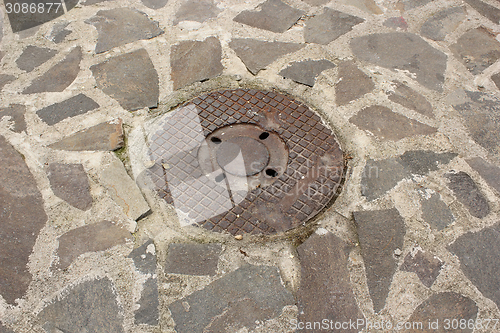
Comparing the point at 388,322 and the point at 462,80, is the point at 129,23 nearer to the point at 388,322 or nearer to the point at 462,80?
the point at 462,80

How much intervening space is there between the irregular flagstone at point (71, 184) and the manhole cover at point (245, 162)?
1.15 ft

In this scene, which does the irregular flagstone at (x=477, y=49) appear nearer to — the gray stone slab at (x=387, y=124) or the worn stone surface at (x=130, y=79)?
the gray stone slab at (x=387, y=124)

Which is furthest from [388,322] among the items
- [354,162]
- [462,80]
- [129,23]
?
[129,23]

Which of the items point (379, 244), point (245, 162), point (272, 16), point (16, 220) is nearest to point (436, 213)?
point (379, 244)

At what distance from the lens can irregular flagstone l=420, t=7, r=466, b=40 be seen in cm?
309

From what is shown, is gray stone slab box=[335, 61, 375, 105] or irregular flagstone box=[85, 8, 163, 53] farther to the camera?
irregular flagstone box=[85, 8, 163, 53]

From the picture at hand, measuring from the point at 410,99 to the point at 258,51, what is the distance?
1.08 meters

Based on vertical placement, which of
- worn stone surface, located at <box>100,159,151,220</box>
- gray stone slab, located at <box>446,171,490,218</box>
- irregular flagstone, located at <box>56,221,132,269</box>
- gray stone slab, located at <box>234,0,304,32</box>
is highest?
gray stone slab, located at <box>234,0,304,32</box>

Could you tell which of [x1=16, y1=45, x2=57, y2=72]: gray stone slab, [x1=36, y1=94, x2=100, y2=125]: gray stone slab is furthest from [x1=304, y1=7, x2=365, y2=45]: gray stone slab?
[x1=16, y1=45, x2=57, y2=72]: gray stone slab

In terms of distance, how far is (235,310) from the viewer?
1793 mm

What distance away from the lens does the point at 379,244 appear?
198cm

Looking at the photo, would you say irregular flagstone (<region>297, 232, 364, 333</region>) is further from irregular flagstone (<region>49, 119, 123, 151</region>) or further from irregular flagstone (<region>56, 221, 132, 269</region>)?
irregular flagstone (<region>49, 119, 123, 151</region>)

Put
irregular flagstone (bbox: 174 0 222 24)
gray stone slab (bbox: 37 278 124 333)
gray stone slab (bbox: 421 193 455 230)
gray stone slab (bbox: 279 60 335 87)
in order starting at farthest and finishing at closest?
irregular flagstone (bbox: 174 0 222 24), gray stone slab (bbox: 279 60 335 87), gray stone slab (bbox: 421 193 455 230), gray stone slab (bbox: 37 278 124 333)

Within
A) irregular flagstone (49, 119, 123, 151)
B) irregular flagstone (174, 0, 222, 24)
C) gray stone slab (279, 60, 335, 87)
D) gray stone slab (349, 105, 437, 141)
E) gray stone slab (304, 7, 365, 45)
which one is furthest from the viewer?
irregular flagstone (174, 0, 222, 24)
